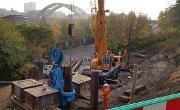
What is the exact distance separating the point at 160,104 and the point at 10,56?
18.3 metres

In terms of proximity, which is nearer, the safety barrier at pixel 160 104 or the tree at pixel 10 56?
the safety barrier at pixel 160 104

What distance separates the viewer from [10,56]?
802 inches

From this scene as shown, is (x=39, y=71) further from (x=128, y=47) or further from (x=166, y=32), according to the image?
(x=166, y=32)

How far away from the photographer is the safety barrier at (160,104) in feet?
9.61

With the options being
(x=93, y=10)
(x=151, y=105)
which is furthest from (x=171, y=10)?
(x=151, y=105)

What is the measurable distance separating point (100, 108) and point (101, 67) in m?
6.70

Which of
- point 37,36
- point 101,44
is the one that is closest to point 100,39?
point 101,44

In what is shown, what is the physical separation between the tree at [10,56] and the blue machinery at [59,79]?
8.39m

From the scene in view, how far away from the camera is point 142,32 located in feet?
142

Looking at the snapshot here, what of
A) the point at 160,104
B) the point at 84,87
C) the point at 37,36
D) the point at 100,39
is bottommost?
the point at 84,87

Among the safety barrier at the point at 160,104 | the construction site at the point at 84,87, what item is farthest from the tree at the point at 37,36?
the safety barrier at the point at 160,104

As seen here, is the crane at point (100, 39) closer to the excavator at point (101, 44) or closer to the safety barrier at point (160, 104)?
the excavator at point (101, 44)

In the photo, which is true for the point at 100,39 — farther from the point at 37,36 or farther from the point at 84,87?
the point at 37,36

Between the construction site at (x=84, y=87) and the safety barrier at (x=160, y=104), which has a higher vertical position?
the safety barrier at (x=160, y=104)
